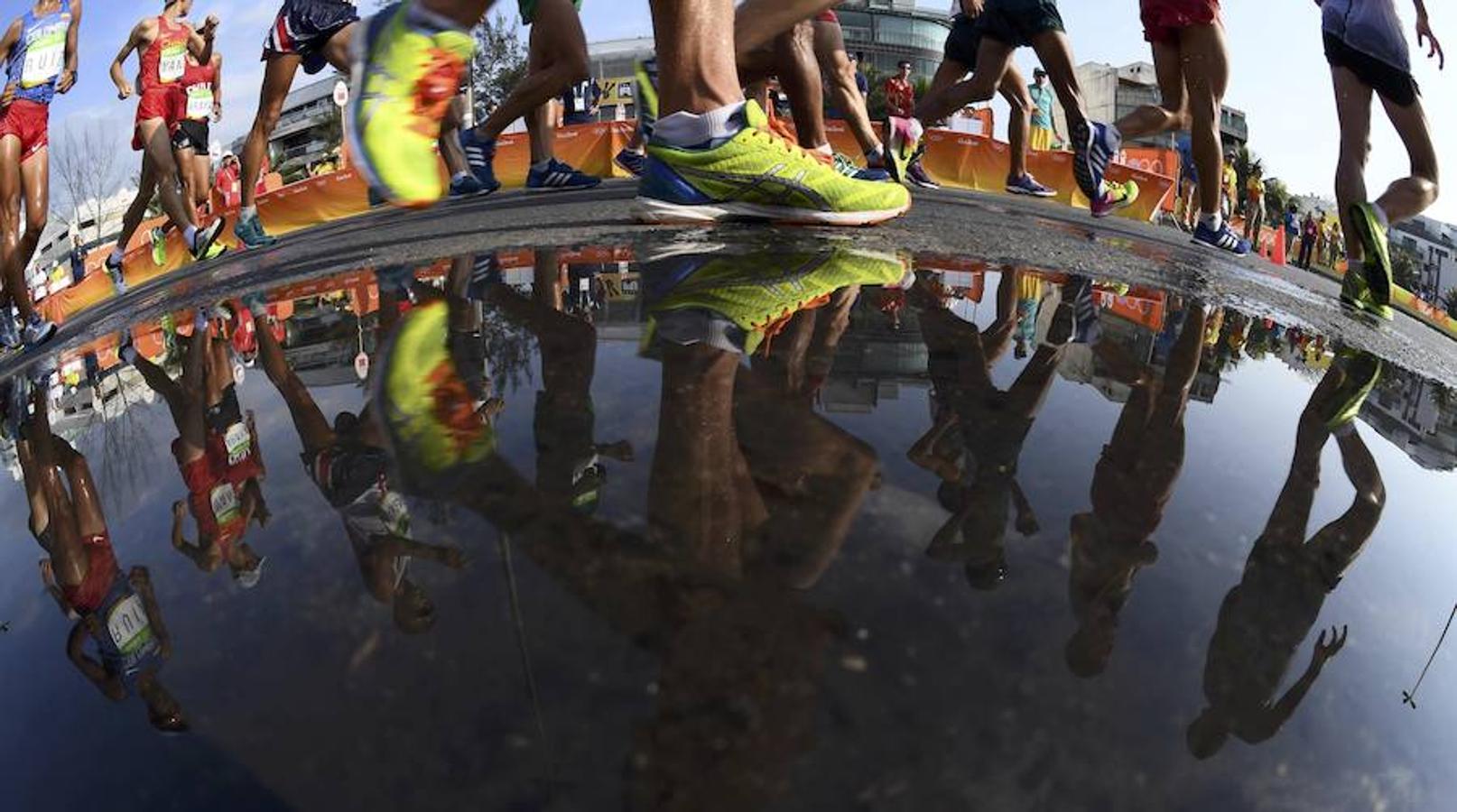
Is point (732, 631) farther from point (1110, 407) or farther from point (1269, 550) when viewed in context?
point (1110, 407)

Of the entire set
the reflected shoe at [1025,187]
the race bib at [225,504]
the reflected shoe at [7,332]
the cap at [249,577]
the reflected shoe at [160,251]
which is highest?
the cap at [249,577]

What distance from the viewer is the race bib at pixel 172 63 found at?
670cm

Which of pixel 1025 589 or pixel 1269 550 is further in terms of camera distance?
pixel 1269 550

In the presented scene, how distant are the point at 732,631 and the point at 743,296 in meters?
1.19

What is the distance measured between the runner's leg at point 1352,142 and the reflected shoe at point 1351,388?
259cm

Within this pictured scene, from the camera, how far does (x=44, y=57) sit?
477 cm

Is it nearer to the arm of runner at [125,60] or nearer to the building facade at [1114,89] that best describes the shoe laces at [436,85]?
the arm of runner at [125,60]

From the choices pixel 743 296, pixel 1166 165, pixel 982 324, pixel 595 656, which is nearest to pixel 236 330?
pixel 743 296

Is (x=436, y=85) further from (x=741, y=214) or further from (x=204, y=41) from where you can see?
(x=204, y=41)

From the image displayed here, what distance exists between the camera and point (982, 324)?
155 centimetres

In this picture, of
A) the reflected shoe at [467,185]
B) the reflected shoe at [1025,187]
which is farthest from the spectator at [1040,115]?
the reflected shoe at [467,185]

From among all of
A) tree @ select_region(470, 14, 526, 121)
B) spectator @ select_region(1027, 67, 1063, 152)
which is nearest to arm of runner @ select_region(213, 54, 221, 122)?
spectator @ select_region(1027, 67, 1063, 152)

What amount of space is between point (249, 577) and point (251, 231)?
242 inches

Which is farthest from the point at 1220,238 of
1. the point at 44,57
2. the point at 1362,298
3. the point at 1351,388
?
the point at 44,57
